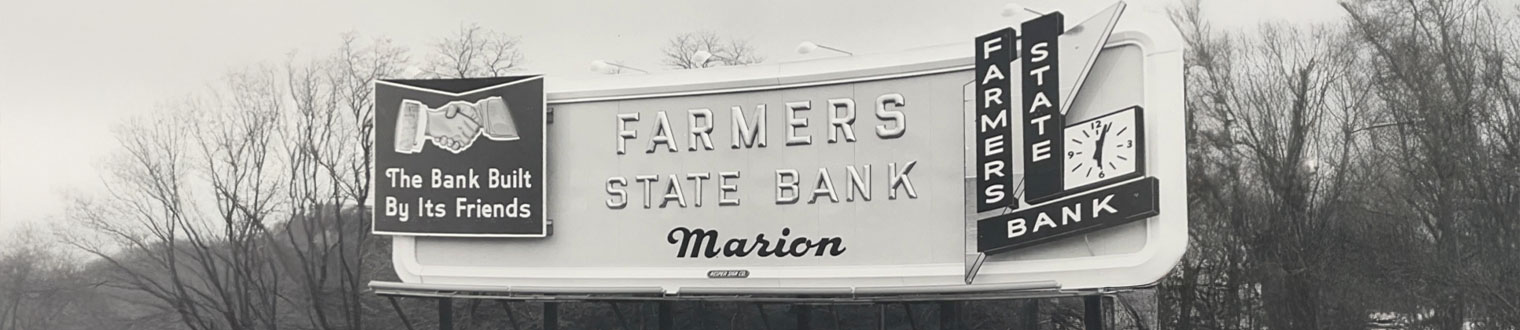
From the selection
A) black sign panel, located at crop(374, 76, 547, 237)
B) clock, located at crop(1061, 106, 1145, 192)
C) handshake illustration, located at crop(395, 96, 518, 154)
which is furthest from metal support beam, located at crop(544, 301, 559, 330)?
clock, located at crop(1061, 106, 1145, 192)

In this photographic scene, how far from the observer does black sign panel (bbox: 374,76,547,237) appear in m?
20.2

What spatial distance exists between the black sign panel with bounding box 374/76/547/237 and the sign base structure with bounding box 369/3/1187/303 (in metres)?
0.03

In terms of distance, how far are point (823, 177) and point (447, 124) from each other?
19.4ft

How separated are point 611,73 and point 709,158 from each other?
273cm

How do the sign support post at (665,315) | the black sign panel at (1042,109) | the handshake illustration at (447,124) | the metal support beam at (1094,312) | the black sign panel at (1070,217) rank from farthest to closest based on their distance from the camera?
the handshake illustration at (447,124), the sign support post at (665,315), the metal support beam at (1094,312), the black sign panel at (1042,109), the black sign panel at (1070,217)

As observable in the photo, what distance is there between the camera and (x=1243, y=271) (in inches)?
1123

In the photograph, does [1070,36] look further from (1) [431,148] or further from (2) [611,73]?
(1) [431,148]

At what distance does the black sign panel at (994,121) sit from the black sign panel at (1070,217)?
0.28 meters

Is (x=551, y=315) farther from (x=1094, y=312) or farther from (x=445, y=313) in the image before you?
(x=1094, y=312)

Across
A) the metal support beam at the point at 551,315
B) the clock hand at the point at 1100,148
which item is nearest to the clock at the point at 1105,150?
the clock hand at the point at 1100,148

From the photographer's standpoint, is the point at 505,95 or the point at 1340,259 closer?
the point at 505,95

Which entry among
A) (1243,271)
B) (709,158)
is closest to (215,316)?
(709,158)

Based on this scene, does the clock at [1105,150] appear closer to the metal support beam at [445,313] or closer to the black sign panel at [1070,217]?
the black sign panel at [1070,217]

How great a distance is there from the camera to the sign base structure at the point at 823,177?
15.9 metres
